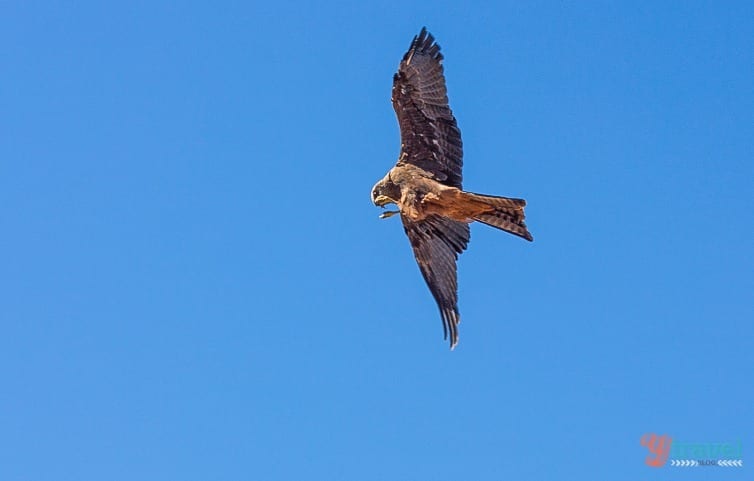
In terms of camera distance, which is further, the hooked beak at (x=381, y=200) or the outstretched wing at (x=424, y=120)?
the hooked beak at (x=381, y=200)

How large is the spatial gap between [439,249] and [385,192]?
1.09 metres

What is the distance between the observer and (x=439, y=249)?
1323 cm

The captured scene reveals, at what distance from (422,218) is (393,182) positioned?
645mm

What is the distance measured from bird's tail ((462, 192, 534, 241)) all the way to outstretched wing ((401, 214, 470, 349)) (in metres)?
0.98

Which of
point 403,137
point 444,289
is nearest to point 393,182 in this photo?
point 403,137

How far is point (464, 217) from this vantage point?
40.9 ft

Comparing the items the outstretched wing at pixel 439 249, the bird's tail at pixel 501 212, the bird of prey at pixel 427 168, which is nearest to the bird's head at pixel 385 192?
the bird of prey at pixel 427 168

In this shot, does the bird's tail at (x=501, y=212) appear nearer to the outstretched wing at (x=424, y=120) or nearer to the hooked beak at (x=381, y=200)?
the outstretched wing at (x=424, y=120)

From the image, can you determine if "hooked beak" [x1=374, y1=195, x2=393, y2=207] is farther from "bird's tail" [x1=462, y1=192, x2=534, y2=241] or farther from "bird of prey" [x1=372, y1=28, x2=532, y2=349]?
"bird's tail" [x1=462, y1=192, x2=534, y2=241]

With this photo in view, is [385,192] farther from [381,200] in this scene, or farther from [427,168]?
[427,168]

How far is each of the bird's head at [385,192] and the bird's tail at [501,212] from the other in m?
1.32

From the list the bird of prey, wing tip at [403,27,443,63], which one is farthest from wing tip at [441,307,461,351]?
wing tip at [403,27,443,63]

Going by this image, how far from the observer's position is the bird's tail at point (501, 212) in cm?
1162

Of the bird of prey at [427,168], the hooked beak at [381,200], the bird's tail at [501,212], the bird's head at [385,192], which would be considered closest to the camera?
the bird's tail at [501,212]
